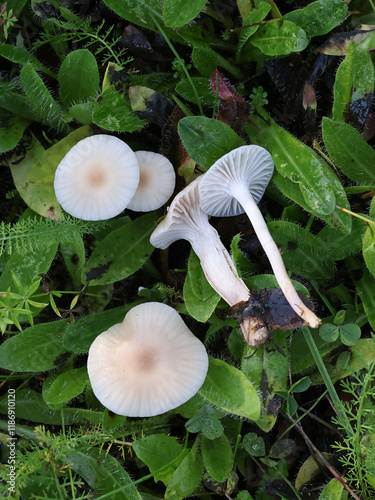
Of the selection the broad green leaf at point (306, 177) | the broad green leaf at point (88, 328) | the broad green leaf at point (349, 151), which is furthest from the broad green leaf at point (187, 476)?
the broad green leaf at point (349, 151)

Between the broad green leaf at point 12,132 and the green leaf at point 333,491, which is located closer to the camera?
the green leaf at point 333,491

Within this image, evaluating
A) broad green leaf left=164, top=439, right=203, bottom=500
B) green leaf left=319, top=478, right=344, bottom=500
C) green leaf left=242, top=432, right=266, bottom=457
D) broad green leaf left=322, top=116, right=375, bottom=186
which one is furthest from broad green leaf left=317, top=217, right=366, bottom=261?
broad green leaf left=164, top=439, right=203, bottom=500

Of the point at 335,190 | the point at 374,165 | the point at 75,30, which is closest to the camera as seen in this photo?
the point at 335,190

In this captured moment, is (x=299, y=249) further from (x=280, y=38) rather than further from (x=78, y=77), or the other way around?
(x=78, y=77)

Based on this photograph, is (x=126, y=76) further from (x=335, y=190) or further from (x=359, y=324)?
(x=359, y=324)

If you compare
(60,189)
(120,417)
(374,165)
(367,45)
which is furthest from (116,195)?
(367,45)

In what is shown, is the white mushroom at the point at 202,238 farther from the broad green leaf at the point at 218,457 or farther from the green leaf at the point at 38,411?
the green leaf at the point at 38,411
